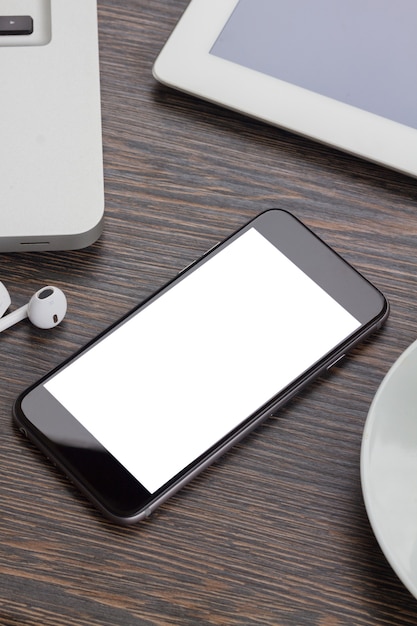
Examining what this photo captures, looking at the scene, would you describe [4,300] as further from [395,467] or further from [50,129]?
[395,467]

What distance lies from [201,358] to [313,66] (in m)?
0.23

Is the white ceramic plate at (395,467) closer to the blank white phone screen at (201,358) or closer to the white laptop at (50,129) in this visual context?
the blank white phone screen at (201,358)

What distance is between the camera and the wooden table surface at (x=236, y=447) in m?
0.49

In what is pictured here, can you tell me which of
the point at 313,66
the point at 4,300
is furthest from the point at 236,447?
the point at 313,66

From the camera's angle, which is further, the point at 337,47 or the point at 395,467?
the point at 337,47

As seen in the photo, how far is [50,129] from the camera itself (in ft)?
1.89

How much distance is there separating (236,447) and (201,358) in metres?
0.06

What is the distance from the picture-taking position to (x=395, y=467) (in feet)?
1.61

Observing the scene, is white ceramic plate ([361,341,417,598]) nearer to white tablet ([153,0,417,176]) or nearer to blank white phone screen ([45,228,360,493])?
blank white phone screen ([45,228,360,493])

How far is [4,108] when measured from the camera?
0.58 metres

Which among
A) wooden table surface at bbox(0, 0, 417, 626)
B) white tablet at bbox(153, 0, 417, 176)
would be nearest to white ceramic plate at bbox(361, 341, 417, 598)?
wooden table surface at bbox(0, 0, 417, 626)

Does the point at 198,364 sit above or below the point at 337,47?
below

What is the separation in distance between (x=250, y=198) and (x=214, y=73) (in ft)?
0.31

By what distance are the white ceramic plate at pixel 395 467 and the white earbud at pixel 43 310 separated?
0.67ft
